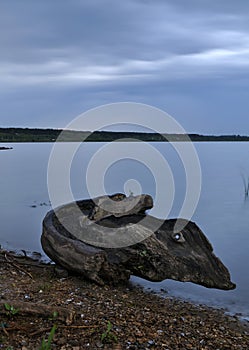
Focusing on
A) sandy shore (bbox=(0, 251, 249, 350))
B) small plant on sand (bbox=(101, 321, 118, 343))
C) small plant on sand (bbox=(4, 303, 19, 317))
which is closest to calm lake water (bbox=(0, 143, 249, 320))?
sandy shore (bbox=(0, 251, 249, 350))

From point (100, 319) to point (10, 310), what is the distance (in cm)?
93

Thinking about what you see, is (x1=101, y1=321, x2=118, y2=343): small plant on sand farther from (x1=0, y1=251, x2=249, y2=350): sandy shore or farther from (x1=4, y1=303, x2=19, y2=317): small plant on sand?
(x1=4, y1=303, x2=19, y2=317): small plant on sand

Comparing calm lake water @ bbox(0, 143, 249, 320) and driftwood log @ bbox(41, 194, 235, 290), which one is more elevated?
driftwood log @ bbox(41, 194, 235, 290)

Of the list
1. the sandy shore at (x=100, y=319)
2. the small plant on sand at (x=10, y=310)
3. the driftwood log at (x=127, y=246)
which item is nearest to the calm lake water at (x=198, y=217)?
the driftwood log at (x=127, y=246)

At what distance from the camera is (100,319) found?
505 cm

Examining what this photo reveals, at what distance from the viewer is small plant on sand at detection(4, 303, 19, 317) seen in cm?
475

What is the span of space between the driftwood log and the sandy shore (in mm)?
306

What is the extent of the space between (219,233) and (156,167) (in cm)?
1602

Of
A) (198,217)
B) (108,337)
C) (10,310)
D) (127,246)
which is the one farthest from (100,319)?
(198,217)

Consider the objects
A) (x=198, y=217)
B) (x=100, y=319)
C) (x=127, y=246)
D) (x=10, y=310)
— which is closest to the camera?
(x=10, y=310)

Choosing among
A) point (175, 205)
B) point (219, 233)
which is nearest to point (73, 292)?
point (219, 233)

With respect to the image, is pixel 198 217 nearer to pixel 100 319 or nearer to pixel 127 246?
pixel 127 246

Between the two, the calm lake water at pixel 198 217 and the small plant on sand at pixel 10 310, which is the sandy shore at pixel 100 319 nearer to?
the small plant on sand at pixel 10 310

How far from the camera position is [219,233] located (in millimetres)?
13047
